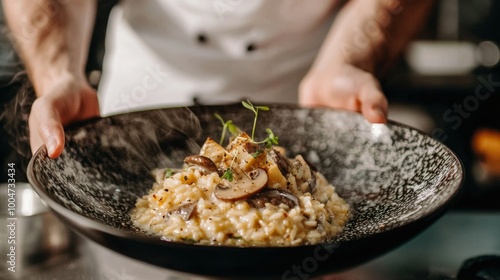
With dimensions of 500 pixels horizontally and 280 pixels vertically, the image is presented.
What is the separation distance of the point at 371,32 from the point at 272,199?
1603 mm

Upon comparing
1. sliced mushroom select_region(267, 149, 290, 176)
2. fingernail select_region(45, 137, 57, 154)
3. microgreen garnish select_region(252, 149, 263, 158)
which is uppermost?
microgreen garnish select_region(252, 149, 263, 158)

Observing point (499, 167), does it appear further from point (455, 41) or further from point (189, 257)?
point (189, 257)

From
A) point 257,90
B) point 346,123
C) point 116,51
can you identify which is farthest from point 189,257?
point 116,51

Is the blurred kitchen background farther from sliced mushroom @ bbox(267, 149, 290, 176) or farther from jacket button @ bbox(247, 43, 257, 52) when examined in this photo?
sliced mushroom @ bbox(267, 149, 290, 176)

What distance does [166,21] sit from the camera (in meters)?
3.06

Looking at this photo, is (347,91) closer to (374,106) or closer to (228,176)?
(374,106)

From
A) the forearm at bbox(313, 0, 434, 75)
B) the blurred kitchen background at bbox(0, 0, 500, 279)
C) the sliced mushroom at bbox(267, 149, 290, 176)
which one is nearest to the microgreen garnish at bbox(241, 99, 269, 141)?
the sliced mushroom at bbox(267, 149, 290, 176)

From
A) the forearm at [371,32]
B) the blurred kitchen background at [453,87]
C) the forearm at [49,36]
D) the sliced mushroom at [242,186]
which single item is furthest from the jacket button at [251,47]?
the blurred kitchen background at [453,87]

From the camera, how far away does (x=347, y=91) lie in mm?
2447

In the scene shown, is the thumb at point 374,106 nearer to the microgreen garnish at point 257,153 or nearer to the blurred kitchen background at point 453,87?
the microgreen garnish at point 257,153

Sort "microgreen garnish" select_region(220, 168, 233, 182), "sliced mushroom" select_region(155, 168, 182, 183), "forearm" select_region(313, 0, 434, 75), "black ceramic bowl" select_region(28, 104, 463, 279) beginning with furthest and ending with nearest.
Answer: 1. "forearm" select_region(313, 0, 434, 75)
2. "sliced mushroom" select_region(155, 168, 182, 183)
3. "microgreen garnish" select_region(220, 168, 233, 182)
4. "black ceramic bowl" select_region(28, 104, 463, 279)

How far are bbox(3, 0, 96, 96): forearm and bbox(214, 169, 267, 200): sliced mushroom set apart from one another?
1.04 m

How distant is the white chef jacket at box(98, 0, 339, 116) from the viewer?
2.98 metres

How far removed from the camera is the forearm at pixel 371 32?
286 centimetres
